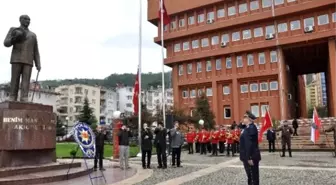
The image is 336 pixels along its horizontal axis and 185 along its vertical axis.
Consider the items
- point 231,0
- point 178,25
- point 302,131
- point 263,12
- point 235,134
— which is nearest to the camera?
point 235,134

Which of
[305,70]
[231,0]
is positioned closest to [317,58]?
[305,70]

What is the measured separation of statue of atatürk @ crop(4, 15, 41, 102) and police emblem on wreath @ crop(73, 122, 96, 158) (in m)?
3.75

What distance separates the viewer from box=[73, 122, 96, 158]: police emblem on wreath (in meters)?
10.3

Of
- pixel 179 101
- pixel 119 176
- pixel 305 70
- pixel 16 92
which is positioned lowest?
pixel 119 176

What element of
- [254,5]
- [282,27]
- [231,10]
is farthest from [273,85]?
[231,10]

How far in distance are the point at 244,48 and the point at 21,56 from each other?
3907cm

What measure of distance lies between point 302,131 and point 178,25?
24.6m

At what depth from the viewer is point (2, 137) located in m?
11.7

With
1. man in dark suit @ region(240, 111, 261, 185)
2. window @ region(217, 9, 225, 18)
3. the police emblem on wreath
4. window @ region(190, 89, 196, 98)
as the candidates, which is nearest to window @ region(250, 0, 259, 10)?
window @ region(217, 9, 225, 18)

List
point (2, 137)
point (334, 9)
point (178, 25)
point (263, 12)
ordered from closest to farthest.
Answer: point (2, 137) < point (334, 9) < point (263, 12) < point (178, 25)

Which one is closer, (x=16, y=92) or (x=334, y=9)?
(x=16, y=92)

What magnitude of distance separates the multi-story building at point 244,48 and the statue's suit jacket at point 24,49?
37871 millimetres

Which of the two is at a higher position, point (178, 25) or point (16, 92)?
point (178, 25)

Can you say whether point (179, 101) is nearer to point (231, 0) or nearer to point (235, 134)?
point (231, 0)
